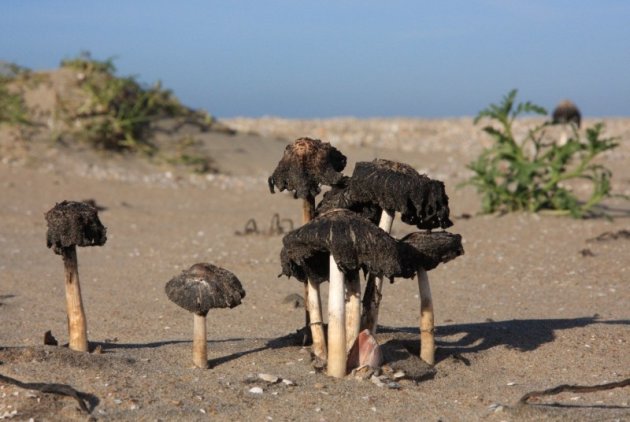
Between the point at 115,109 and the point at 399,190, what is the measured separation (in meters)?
14.5

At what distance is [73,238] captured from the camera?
5805 millimetres

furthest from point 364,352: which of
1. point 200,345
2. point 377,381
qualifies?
point 200,345

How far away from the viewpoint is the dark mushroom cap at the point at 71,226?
5805 millimetres

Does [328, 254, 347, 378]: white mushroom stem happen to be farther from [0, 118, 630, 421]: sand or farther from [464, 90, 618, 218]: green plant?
[464, 90, 618, 218]: green plant

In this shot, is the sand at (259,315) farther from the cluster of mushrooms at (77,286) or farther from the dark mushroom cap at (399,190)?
the dark mushroom cap at (399,190)

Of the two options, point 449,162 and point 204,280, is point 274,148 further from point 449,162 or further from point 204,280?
point 204,280

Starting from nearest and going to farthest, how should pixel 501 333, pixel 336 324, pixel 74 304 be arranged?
pixel 336 324, pixel 74 304, pixel 501 333

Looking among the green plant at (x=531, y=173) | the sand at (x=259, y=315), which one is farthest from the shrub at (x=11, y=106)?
the green plant at (x=531, y=173)

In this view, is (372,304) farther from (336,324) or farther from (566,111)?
(566,111)

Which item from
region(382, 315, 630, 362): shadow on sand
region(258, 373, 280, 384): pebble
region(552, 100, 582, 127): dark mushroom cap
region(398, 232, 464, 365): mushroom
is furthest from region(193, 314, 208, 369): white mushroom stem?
region(552, 100, 582, 127): dark mushroom cap

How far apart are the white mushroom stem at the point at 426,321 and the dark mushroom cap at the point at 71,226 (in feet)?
6.79

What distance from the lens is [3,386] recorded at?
540 centimetres

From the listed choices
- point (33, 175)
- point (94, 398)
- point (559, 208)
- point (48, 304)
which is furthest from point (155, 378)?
point (33, 175)

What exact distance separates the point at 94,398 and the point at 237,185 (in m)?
12.7
